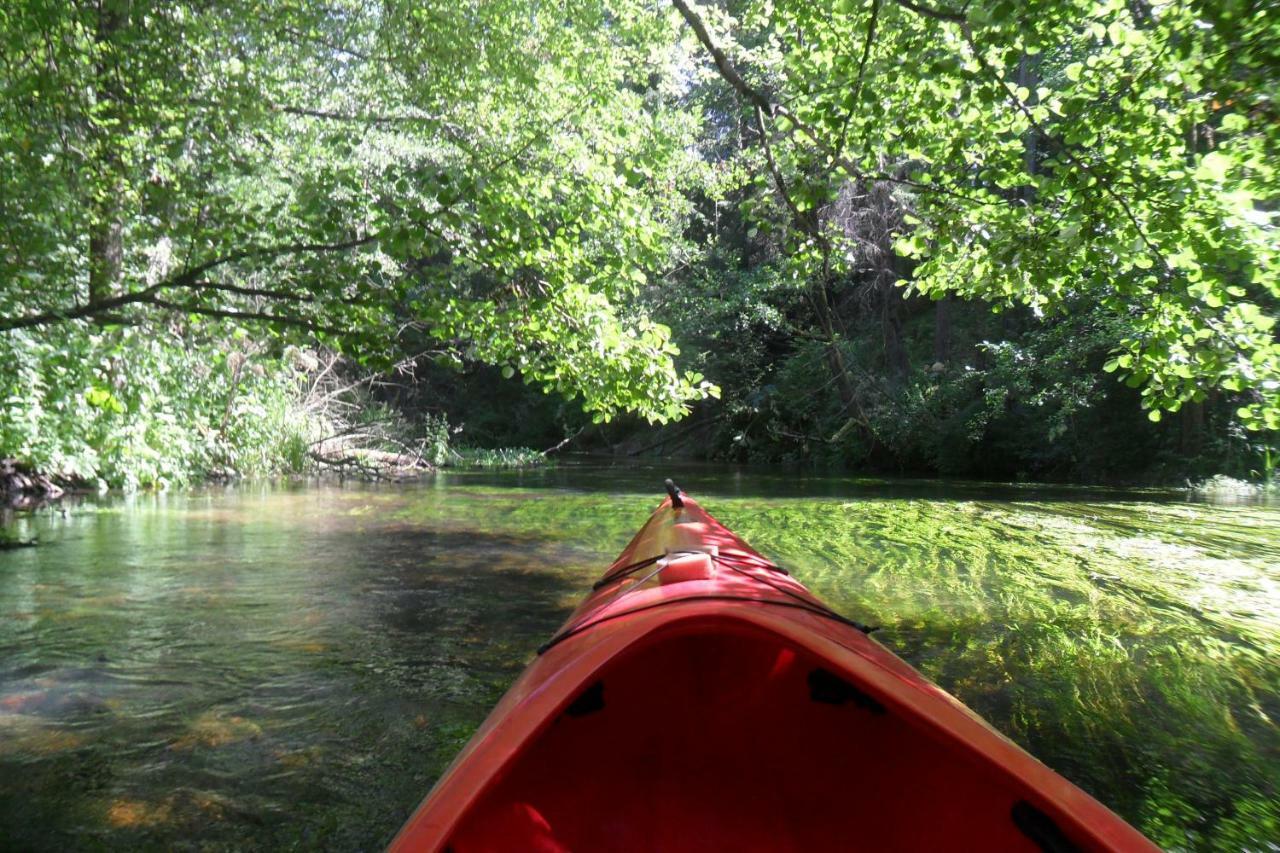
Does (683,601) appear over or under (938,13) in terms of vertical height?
under

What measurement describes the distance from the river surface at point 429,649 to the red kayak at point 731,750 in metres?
0.62

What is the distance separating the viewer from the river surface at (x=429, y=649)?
103 inches

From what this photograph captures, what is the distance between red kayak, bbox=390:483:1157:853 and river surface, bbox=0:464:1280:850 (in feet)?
2.03

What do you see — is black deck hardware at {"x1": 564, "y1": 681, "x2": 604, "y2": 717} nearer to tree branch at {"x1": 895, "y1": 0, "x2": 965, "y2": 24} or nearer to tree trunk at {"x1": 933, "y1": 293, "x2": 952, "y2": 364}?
tree branch at {"x1": 895, "y1": 0, "x2": 965, "y2": 24}

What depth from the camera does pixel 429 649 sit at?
165 inches

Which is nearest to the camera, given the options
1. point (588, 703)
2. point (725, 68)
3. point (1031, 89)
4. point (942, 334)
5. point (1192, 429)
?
point (588, 703)

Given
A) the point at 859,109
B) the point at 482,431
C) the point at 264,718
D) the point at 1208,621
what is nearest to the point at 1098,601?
the point at 1208,621

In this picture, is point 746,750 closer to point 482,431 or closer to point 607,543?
point 607,543

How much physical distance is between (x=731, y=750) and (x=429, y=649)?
2.02 metres

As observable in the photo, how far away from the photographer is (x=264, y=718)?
324 cm

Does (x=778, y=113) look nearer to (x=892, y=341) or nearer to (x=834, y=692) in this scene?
(x=834, y=692)

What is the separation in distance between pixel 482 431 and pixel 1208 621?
2323 centimetres

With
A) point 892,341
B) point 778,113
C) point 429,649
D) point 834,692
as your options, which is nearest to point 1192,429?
point 892,341

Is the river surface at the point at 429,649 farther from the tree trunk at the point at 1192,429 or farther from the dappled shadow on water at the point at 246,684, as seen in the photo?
the tree trunk at the point at 1192,429
